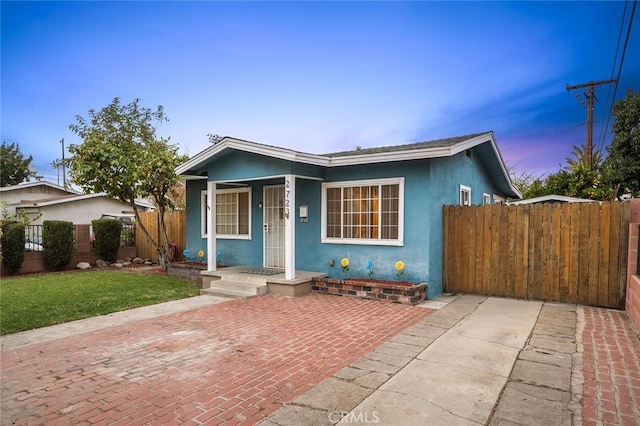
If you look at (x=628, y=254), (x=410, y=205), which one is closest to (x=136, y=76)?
(x=410, y=205)

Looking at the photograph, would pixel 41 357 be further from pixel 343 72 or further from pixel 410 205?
pixel 343 72

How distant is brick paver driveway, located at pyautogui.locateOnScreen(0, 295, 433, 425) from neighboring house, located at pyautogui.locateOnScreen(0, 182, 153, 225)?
556 inches

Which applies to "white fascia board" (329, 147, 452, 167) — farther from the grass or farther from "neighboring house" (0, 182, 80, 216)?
"neighboring house" (0, 182, 80, 216)

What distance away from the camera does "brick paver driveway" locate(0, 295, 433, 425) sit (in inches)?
121

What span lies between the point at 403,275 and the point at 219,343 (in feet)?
14.2

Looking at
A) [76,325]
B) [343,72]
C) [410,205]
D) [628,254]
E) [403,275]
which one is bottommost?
[76,325]

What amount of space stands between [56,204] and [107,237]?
792 centimetres

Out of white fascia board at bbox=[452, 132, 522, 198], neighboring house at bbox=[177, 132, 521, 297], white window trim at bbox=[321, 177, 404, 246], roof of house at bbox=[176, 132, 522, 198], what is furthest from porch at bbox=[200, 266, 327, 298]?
white fascia board at bbox=[452, 132, 522, 198]

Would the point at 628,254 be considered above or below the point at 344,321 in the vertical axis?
above

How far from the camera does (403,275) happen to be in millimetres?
7730

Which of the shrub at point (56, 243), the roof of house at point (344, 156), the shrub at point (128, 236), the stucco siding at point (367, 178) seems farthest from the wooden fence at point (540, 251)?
the shrub at point (128, 236)

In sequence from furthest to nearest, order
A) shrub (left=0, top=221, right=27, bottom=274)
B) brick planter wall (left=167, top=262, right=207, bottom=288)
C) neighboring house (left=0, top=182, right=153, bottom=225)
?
neighboring house (left=0, top=182, right=153, bottom=225) < shrub (left=0, top=221, right=27, bottom=274) < brick planter wall (left=167, top=262, right=207, bottom=288)

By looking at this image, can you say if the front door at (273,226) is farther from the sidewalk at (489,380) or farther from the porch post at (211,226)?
the sidewalk at (489,380)

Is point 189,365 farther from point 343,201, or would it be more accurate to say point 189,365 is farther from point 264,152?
point 343,201
